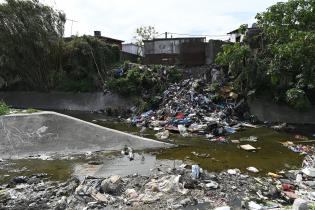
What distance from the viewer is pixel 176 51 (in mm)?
25266

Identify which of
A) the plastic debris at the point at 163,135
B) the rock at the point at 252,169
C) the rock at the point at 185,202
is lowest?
the rock at the point at 252,169

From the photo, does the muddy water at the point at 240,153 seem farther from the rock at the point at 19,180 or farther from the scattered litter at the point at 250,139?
the rock at the point at 19,180

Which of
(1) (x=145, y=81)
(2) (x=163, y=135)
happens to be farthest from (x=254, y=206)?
(1) (x=145, y=81)

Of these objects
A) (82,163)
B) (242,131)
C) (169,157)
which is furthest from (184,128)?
(82,163)

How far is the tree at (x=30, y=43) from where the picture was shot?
22.0m

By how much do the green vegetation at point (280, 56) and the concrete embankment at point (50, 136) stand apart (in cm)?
774

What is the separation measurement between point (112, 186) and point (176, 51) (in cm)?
Answer: 1791

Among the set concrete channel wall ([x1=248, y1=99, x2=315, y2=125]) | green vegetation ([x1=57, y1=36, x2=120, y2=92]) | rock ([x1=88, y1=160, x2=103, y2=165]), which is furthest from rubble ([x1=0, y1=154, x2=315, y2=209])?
green vegetation ([x1=57, y1=36, x2=120, y2=92])

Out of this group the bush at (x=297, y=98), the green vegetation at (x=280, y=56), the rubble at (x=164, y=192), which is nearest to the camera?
the rubble at (x=164, y=192)

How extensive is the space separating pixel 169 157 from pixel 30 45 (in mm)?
14637

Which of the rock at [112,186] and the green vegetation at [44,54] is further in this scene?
the green vegetation at [44,54]

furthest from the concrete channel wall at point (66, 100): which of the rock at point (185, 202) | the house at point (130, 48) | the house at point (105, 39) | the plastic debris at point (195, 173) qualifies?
the rock at point (185, 202)

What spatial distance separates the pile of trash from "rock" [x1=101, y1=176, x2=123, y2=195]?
5.89 m

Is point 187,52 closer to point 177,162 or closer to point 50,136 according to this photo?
point 50,136
